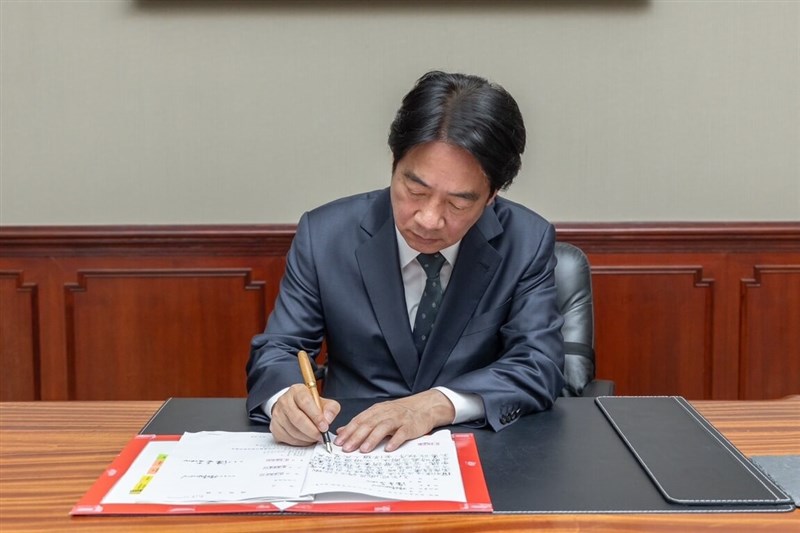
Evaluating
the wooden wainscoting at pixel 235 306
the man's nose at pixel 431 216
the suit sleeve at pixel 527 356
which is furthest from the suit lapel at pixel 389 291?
the wooden wainscoting at pixel 235 306

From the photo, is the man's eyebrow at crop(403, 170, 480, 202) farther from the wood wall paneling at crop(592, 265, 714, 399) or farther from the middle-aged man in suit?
the wood wall paneling at crop(592, 265, 714, 399)

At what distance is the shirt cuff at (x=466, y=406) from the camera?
173 centimetres

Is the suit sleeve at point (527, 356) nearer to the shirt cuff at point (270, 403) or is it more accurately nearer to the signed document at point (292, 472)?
the signed document at point (292, 472)

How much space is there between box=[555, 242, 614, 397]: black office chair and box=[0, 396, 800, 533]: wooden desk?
40 centimetres

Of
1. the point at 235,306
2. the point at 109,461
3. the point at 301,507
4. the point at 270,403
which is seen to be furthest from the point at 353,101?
the point at 301,507

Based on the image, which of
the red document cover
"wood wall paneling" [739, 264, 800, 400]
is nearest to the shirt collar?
the red document cover

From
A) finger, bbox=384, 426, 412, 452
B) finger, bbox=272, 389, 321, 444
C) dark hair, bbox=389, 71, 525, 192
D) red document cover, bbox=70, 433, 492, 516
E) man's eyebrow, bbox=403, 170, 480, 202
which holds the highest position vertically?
dark hair, bbox=389, 71, 525, 192

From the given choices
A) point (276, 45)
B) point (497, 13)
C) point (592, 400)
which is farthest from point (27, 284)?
point (592, 400)

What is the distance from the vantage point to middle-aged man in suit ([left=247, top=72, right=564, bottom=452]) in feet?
6.03

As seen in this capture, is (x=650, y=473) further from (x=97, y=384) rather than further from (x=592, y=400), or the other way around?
(x=97, y=384)

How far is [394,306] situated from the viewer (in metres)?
2.11

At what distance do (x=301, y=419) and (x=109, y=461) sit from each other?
1.13ft

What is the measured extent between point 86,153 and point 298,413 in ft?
6.95

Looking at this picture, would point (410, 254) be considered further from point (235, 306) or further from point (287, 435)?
point (235, 306)
